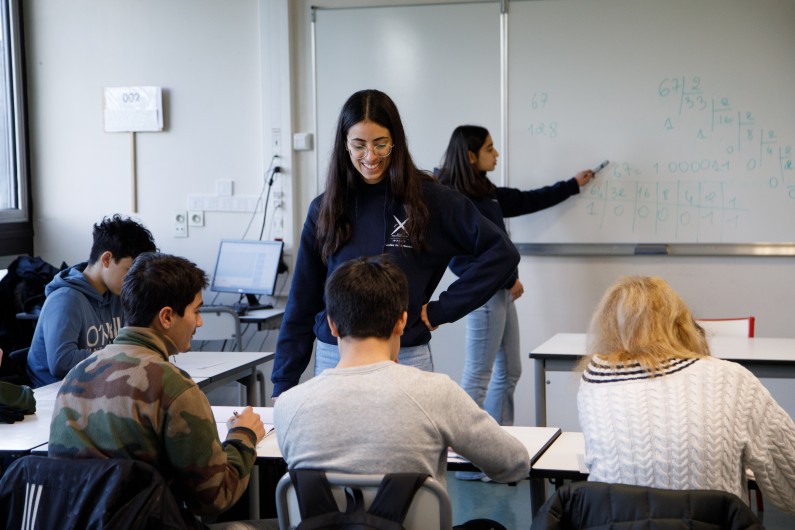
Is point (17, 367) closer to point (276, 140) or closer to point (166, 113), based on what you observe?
point (276, 140)

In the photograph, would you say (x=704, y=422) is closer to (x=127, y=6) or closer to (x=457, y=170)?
(x=457, y=170)

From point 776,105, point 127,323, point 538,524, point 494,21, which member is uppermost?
point 494,21

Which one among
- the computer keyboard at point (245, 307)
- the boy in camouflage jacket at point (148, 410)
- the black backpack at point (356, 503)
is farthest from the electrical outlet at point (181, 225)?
the black backpack at point (356, 503)

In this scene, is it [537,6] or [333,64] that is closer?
[537,6]

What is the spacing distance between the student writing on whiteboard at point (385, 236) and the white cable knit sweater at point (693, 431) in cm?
68

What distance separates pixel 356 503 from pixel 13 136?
4.71 m

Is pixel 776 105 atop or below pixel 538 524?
atop

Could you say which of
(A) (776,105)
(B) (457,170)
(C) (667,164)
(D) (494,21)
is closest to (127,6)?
(D) (494,21)

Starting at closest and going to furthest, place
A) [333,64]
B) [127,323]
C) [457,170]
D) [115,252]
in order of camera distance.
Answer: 1. [127,323]
2. [115,252]
3. [457,170]
4. [333,64]

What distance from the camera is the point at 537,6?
4.86 m

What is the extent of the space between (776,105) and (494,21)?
151cm

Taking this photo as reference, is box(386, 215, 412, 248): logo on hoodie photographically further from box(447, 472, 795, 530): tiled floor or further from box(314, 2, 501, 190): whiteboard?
box(314, 2, 501, 190): whiteboard

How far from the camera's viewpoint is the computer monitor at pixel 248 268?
16.7 ft

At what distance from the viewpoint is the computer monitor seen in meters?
5.09
